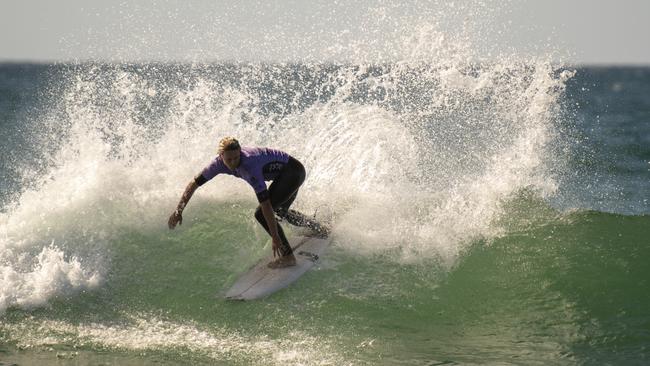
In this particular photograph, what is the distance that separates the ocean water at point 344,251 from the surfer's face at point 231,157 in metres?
1.42

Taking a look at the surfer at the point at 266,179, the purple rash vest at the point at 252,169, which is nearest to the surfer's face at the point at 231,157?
the surfer at the point at 266,179

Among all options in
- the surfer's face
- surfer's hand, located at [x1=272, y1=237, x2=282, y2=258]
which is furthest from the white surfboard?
the surfer's face

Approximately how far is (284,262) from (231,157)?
1496mm

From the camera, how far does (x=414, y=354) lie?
6.61m

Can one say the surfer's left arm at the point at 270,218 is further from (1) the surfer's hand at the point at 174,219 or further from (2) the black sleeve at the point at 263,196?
(1) the surfer's hand at the point at 174,219

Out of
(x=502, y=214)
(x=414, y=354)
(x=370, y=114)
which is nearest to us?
(x=414, y=354)

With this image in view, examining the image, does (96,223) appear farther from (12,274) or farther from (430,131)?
Answer: (430,131)

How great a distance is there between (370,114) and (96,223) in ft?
13.2

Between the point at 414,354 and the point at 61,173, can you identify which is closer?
the point at 414,354

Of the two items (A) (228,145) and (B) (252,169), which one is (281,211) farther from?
(A) (228,145)

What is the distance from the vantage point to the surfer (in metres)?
7.27

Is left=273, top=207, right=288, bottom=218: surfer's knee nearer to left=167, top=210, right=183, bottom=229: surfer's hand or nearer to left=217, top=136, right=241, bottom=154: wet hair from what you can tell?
left=167, top=210, right=183, bottom=229: surfer's hand

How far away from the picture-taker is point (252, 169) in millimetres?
7285

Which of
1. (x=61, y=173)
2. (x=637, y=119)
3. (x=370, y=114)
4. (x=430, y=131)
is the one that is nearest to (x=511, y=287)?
(x=370, y=114)
